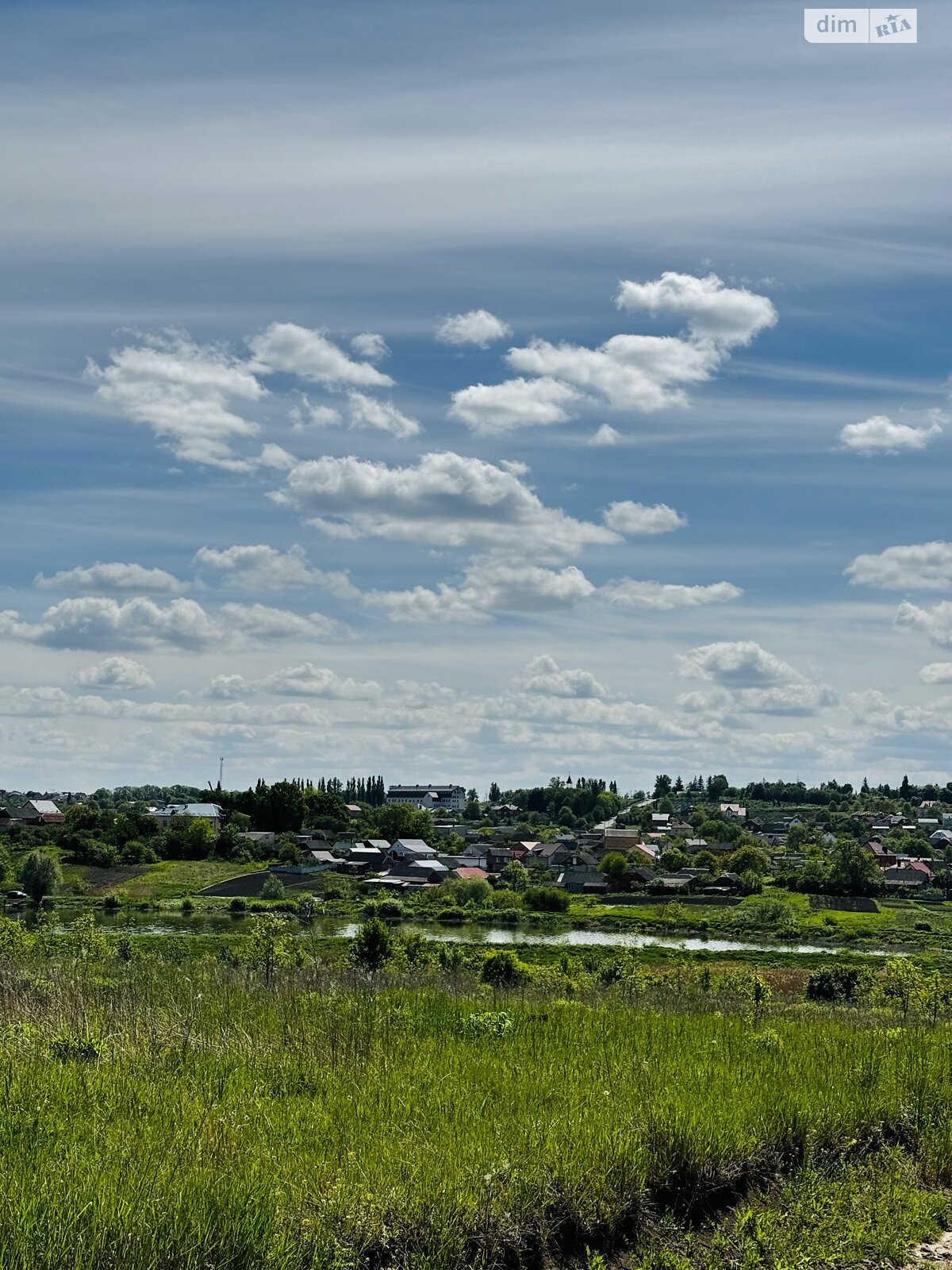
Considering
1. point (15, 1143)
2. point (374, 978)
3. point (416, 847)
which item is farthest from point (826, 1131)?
point (416, 847)

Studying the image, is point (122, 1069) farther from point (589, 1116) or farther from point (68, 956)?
point (68, 956)

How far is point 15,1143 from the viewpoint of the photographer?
19.7ft

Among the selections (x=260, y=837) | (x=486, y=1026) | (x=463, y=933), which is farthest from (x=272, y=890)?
(x=486, y=1026)

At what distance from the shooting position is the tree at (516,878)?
317ft

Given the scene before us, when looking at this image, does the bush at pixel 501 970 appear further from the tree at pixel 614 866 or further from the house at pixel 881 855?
the house at pixel 881 855

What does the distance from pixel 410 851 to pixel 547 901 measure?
3124 cm

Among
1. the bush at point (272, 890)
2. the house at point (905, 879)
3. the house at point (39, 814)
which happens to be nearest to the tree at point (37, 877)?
the bush at point (272, 890)

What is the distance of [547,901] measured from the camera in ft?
276

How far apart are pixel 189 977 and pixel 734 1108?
7.55 metres

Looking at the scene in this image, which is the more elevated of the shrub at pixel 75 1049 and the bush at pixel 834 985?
the shrub at pixel 75 1049

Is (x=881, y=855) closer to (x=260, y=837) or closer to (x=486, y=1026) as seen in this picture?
(x=260, y=837)

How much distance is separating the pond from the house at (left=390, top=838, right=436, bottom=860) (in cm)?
3759

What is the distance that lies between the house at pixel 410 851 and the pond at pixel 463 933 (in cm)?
3759

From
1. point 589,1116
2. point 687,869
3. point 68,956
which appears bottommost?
point 687,869
